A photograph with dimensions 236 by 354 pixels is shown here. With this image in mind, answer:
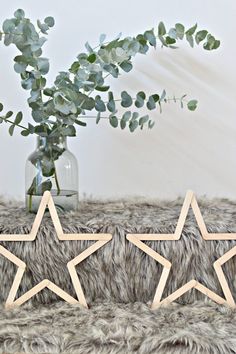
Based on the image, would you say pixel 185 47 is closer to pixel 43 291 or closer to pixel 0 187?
pixel 0 187

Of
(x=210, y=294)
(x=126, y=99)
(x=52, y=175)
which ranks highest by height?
(x=126, y=99)

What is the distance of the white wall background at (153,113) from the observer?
1.76 meters

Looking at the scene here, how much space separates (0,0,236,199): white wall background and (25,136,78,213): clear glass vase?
363 millimetres

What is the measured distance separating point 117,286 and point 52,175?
0.34 metres

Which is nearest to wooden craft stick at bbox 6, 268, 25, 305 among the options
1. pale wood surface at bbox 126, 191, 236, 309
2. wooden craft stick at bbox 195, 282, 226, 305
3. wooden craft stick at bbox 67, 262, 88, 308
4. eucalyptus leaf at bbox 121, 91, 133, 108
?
wooden craft stick at bbox 67, 262, 88, 308

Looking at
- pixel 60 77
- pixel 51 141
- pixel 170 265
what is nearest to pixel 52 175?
pixel 51 141

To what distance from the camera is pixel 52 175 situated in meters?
1.35

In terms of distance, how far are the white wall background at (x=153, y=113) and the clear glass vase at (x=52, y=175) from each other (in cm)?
36

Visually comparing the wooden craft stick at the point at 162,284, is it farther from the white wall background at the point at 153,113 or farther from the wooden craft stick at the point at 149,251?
the white wall background at the point at 153,113

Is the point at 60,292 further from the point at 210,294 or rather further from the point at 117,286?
the point at 210,294

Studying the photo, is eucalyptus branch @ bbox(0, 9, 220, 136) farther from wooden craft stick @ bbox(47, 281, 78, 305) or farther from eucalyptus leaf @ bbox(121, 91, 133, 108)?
wooden craft stick @ bbox(47, 281, 78, 305)

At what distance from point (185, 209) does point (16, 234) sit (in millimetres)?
407

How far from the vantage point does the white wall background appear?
1.76 meters

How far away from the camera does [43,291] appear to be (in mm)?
1226
